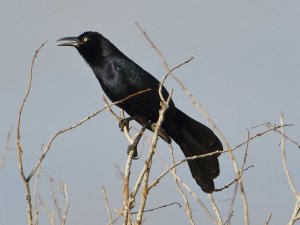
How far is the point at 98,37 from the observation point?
8906 millimetres

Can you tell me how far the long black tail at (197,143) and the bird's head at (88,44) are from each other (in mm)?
1420

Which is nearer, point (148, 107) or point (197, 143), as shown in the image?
point (197, 143)

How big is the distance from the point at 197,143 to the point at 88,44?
221cm

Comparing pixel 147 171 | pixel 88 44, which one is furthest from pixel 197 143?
pixel 147 171

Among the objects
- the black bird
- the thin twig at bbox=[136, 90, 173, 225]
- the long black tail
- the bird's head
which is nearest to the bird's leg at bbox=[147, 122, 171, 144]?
the black bird

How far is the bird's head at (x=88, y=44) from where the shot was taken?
8.63m

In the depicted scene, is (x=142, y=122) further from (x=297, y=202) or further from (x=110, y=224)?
(x=297, y=202)

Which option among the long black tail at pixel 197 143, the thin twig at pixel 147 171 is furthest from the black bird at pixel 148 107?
the thin twig at pixel 147 171

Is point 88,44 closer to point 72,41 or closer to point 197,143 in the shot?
point 72,41

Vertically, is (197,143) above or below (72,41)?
below

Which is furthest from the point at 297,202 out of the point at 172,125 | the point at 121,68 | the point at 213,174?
the point at 121,68

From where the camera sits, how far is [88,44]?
8859mm

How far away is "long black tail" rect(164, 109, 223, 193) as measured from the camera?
24.5 ft

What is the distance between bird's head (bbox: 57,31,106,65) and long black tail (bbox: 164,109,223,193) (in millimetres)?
1420
